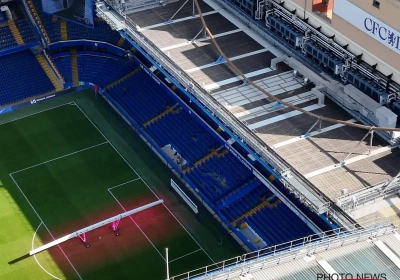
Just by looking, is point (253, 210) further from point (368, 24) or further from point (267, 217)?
point (368, 24)

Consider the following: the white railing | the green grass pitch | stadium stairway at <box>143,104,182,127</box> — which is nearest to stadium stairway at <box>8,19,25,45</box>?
the green grass pitch

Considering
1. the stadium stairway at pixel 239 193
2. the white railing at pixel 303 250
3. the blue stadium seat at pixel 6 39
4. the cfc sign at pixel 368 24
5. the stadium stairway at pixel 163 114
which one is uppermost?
the blue stadium seat at pixel 6 39

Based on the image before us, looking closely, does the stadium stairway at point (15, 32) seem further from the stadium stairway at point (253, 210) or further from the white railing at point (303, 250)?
the white railing at point (303, 250)

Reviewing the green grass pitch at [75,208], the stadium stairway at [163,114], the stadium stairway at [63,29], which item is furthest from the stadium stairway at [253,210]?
the stadium stairway at [63,29]

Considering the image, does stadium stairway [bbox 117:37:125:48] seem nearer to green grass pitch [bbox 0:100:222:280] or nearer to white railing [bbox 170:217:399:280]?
green grass pitch [bbox 0:100:222:280]

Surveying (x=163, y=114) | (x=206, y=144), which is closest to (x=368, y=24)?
(x=206, y=144)

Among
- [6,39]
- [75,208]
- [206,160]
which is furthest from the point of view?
[6,39]
